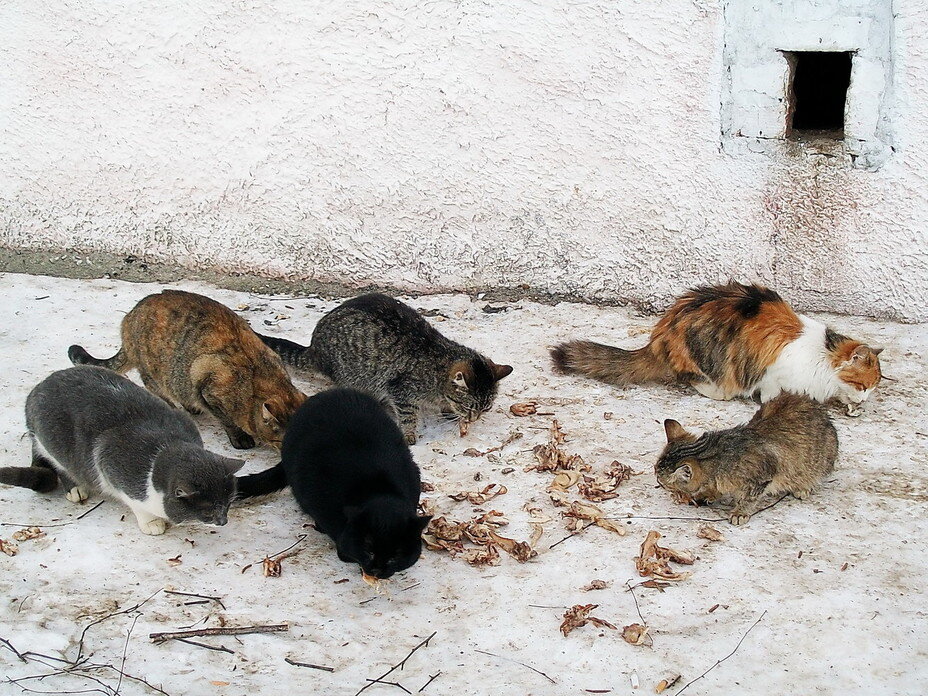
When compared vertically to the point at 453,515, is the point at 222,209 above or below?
above

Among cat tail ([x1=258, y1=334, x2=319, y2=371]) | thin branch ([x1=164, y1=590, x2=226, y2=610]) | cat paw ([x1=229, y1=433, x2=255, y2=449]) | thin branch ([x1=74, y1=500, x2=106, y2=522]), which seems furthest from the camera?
cat tail ([x1=258, y1=334, x2=319, y2=371])

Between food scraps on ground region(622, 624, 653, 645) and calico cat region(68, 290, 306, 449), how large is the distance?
198 cm

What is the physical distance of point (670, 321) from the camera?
548 centimetres

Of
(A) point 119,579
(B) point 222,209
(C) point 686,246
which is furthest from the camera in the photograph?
(B) point 222,209

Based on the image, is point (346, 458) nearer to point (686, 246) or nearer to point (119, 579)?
point (119, 579)

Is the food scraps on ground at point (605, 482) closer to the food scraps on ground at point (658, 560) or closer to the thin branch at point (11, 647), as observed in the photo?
the food scraps on ground at point (658, 560)

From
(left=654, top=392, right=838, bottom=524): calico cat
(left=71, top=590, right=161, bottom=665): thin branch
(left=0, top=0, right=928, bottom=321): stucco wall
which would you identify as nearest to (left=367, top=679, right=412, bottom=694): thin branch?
(left=71, top=590, right=161, bottom=665): thin branch

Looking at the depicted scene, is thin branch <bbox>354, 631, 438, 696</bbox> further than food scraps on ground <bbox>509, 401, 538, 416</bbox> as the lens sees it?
No

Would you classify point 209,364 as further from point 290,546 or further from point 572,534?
point 572,534

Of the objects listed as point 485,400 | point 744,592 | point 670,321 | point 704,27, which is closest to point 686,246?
point 670,321

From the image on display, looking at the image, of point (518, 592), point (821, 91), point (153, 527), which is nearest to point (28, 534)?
point (153, 527)

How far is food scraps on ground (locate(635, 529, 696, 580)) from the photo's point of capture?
3916 millimetres

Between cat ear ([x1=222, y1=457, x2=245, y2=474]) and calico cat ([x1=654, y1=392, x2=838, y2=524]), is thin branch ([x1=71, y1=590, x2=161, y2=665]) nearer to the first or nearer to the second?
cat ear ([x1=222, y1=457, x2=245, y2=474])

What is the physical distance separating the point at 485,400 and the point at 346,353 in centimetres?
79
